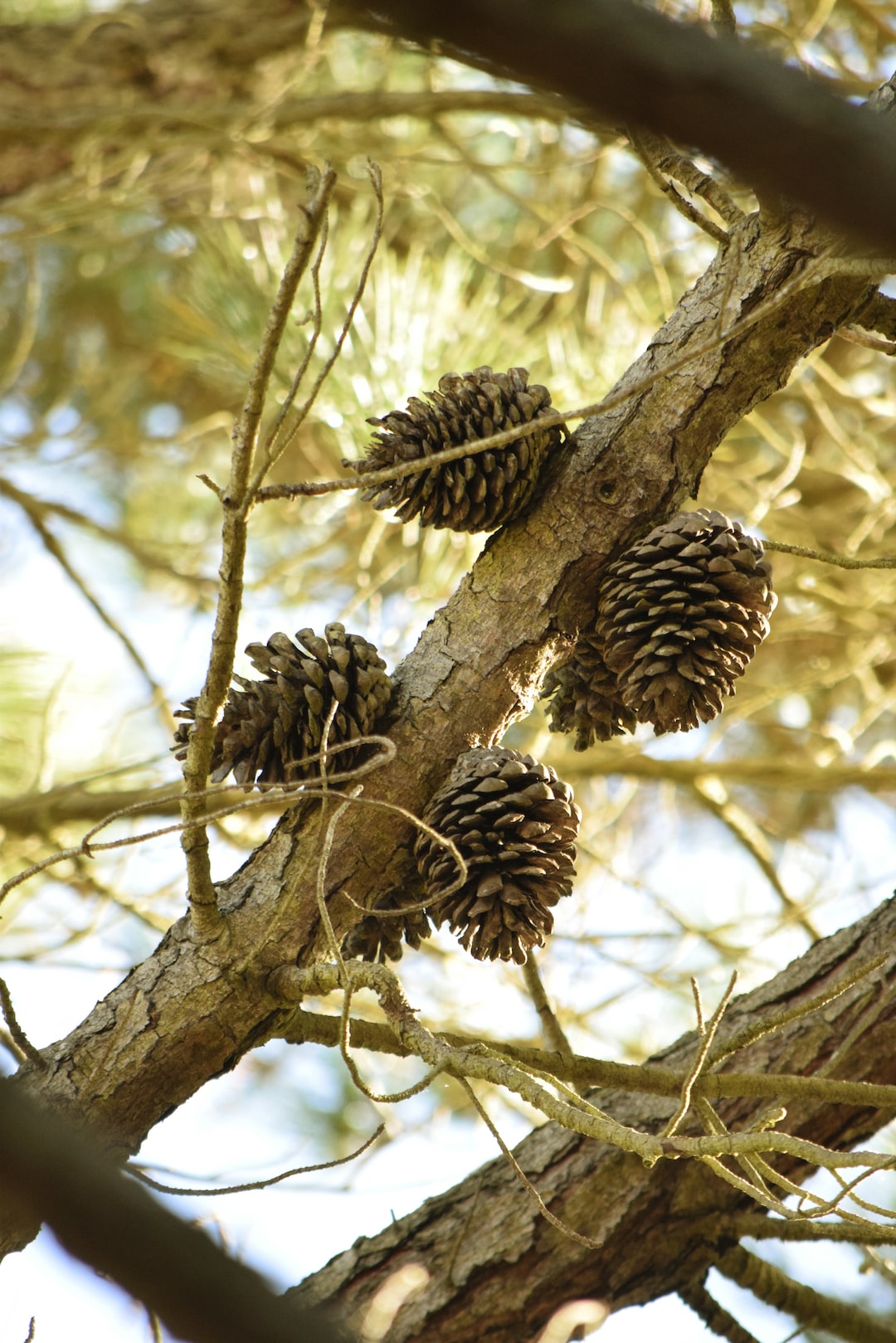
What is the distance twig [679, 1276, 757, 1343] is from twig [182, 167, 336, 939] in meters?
0.66

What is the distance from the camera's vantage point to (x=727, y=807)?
1659 millimetres

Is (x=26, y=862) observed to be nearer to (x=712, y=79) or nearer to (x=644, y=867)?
(x=644, y=867)

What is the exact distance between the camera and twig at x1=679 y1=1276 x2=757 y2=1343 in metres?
1.08

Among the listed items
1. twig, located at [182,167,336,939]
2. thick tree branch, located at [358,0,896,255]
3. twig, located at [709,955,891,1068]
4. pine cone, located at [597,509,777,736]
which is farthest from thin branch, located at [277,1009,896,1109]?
thick tree branch, located at [358,0,896,255]

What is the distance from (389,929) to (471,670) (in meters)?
0.20

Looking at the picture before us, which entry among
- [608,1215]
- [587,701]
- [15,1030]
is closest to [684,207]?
[587,701]

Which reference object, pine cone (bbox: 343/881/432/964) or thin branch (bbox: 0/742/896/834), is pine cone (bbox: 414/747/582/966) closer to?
pine cone (bbox: 343/881/432/964)

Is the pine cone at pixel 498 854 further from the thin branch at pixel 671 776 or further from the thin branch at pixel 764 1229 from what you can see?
the thin branch at pixel 671 776

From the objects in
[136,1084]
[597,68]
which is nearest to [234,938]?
[136,1084]

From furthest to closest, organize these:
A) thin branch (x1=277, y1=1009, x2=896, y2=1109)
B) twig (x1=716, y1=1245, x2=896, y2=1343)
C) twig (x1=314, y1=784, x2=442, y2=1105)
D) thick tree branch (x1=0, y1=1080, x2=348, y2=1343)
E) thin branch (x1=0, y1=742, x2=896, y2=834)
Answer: thin branch (x1=0, y1=742, x2=896, y2=834) → twig (x1=716, y1=1245, x2=896, y2=1343) → thin branch (x1=277, y1=1009, x2=896, y2=1109) → twig (x1=314, y1=784, x2=442, y2=1105) → thick tree branch (x1=0, y1=1080, x2=348, y2=1343)

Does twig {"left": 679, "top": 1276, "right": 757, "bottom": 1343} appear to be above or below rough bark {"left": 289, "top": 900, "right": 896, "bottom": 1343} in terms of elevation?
below

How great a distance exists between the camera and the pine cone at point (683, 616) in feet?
2.64

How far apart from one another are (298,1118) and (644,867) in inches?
31.5

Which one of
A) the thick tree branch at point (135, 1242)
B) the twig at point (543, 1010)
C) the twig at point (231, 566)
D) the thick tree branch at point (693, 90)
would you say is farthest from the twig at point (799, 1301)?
the thick tree branch at point (693, 90)
